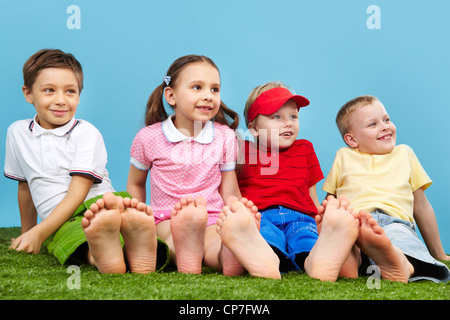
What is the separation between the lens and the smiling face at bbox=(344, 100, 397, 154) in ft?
5.93

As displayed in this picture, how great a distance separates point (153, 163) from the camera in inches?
69.0

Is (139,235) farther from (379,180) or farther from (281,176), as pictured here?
(379,180)

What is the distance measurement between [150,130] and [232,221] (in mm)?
698

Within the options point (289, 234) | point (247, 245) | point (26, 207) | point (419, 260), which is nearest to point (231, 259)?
point (247, 245)

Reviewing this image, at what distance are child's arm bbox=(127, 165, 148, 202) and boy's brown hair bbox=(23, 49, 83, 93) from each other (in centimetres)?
37

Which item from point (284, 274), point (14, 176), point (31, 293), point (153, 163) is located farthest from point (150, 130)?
point (31, 293)

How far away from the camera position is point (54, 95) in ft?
5.65

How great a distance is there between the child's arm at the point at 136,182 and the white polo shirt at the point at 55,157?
0.08 metres

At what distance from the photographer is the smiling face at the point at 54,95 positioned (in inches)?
67.6

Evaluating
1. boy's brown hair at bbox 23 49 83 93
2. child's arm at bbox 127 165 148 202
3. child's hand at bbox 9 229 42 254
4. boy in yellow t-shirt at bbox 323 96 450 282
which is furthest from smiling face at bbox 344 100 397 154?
child's hand at bbox 9 229 42 254

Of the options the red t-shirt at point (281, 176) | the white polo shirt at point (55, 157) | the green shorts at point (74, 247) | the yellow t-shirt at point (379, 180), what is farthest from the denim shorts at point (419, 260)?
the white polo shirt at point (55, 157)

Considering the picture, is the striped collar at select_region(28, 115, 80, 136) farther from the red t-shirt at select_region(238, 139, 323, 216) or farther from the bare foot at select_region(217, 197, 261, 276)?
the bare foot at select_region(217, 197, 261, 276)

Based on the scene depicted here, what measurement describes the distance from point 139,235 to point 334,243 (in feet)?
1.53

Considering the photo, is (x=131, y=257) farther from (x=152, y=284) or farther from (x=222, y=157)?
(x=222, y=157)
